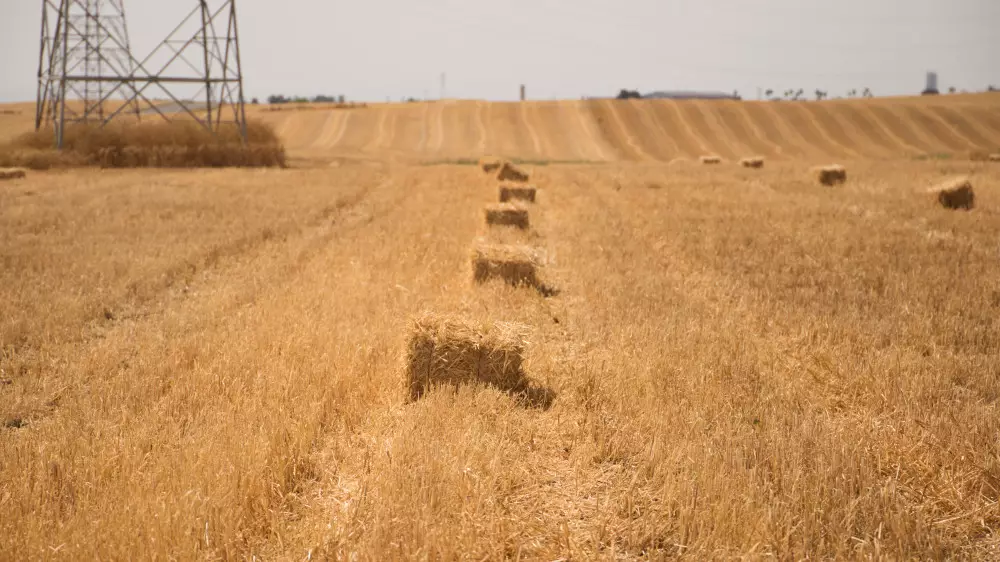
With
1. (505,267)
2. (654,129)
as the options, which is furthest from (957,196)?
(654,129)

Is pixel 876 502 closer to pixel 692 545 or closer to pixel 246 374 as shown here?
pixel 692 545

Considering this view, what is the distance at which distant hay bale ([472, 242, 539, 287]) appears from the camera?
8.65 m

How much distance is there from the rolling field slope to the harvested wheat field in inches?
1400

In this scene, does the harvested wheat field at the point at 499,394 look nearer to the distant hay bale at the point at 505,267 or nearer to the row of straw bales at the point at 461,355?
the row of straw bales at the point at 461,355

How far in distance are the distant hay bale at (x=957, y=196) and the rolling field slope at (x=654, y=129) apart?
1295 inches

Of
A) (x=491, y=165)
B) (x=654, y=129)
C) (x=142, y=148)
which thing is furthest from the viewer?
(x=654, y=129)

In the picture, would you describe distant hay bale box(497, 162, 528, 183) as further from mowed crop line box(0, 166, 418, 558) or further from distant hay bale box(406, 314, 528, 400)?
distant hay bale box(406, 314, 528, 400)

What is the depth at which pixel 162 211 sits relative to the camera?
1432 centimetres

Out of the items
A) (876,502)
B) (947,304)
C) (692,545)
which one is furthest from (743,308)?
(692,545)

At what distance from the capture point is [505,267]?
8.67 meters

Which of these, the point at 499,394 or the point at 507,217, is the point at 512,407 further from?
the point at 507,217

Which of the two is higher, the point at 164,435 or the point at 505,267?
the point at 505,267

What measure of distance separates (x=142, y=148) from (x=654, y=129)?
129 feet

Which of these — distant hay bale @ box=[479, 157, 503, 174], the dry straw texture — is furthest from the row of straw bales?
the dry straw texture
